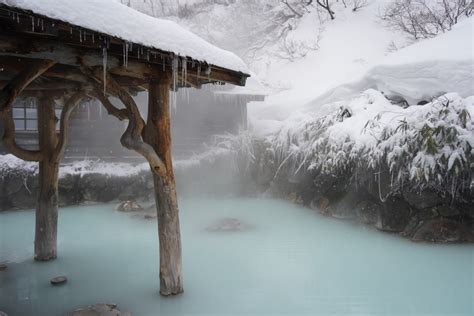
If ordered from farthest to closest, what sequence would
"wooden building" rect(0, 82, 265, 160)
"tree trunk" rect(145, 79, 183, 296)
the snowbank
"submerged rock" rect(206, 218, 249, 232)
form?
1. "wooden building" rect(0, 82, 265, 160)
2. the snowbank
3. "submerged rock" rect(206, 218, 249, 232)
4. "tree trunk" rect(145, 79, 183, 296)

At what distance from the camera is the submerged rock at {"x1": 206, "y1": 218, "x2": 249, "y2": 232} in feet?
24.3

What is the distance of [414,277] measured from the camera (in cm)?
481

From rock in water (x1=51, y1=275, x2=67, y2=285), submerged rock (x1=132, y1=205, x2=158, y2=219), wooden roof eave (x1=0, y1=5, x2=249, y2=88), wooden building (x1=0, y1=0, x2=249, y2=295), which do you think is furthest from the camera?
submerged rock (x1=132, y1=205, x2=158, y2=219)

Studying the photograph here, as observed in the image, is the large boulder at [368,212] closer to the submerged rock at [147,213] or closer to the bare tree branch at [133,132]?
the submerged rock at [147,213]

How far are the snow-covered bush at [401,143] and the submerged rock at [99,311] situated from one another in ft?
18.2

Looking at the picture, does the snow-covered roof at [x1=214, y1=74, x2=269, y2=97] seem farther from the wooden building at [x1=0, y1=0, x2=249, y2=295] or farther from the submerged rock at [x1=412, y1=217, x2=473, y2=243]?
the wooden building at [x1=0, y1=0, x2=249, y2=295]

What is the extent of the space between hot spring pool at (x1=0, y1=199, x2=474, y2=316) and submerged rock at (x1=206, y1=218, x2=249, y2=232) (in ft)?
0.66

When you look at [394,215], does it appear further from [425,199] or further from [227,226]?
[227,226]

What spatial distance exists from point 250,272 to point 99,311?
2.17 metres

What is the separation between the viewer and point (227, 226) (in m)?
7.56

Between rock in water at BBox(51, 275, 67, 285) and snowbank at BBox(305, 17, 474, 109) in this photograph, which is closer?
rock in water at BBox(51, 275, 67, 285)

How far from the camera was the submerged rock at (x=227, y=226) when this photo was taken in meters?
7.42

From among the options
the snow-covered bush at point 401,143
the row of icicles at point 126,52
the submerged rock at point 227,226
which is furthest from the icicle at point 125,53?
the snow-covered bush at point 401,143

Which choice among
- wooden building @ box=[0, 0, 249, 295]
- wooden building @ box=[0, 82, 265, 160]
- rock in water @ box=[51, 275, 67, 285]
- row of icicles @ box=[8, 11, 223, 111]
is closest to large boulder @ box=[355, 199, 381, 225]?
wooden building @ box=[0, 0, 249, 295]
